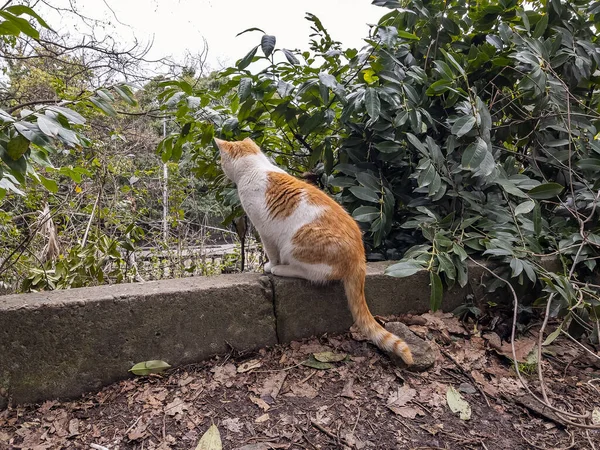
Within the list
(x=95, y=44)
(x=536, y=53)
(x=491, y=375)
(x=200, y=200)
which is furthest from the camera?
(x=200, y=200)

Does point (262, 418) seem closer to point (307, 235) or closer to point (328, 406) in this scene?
point (328, 406)

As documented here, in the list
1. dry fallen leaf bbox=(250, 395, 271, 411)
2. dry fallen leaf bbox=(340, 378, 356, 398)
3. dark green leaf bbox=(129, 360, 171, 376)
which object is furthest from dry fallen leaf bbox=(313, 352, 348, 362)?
dark green leaf bbox=(129, 360, 171, 376)

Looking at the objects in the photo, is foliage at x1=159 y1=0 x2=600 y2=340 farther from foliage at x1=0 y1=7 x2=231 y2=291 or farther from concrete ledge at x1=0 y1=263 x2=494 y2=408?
foliage at x1=0 y1=7 x2=231 y2=291

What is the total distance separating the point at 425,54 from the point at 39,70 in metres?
4.82

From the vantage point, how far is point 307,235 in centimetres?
216

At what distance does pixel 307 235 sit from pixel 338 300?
460 mm

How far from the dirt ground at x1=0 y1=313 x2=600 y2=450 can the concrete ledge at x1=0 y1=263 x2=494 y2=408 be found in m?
0.09

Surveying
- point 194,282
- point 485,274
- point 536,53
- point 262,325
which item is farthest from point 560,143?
point 194,282

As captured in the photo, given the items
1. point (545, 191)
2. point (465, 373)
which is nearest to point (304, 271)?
point (465, 373)

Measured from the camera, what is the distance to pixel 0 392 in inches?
67.6

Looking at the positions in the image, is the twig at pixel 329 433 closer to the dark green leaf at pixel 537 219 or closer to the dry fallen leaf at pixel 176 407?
the dry fallen leaf at pixel 176 407

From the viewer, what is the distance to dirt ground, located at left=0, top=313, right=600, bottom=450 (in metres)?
1.61

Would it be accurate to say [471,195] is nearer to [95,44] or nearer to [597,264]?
[597,264]

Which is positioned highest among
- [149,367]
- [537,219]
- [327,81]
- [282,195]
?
[327,81]
